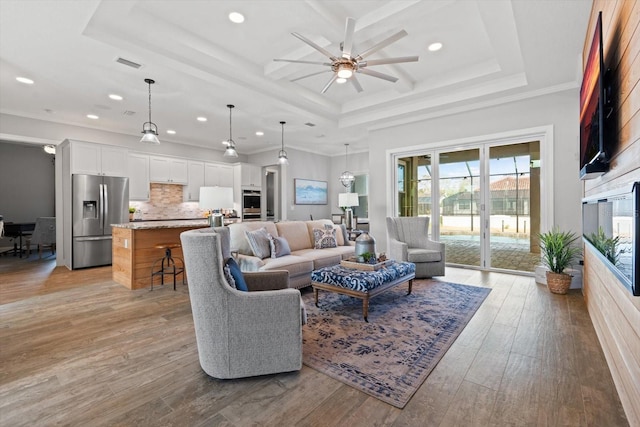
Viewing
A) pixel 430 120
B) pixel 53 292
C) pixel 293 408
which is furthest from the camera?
pixel 430 120

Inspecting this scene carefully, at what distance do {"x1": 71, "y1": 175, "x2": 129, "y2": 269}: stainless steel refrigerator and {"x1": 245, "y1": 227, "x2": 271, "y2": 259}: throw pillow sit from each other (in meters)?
3.60

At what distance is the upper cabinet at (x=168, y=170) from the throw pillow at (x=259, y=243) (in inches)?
164

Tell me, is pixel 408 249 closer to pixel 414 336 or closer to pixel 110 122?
pixel 414 336

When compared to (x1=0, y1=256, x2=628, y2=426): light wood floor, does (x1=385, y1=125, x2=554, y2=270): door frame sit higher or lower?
higher

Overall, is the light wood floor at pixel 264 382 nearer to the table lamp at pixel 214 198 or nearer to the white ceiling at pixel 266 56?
the table lamp at pixel 214 198

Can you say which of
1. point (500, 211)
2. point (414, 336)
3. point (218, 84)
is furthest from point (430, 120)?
point (414, 336)

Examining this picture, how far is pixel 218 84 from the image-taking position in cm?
417

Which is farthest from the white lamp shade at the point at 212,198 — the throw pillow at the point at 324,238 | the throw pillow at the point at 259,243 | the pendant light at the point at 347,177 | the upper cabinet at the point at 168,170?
the pendant light at the point at 347,177

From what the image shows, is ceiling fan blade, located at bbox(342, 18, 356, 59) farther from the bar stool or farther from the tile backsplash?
the tile backsplash

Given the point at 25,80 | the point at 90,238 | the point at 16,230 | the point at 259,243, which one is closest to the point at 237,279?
the point at 259,243

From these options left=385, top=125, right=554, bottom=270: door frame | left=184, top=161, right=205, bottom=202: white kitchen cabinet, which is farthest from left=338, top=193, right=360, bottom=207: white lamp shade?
left=184, top=161, right=205, bottom=202: white kitchen cabinet

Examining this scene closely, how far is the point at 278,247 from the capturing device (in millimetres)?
4129

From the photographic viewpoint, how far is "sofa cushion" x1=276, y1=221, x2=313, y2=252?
4.65m

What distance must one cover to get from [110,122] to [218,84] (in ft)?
10.9
